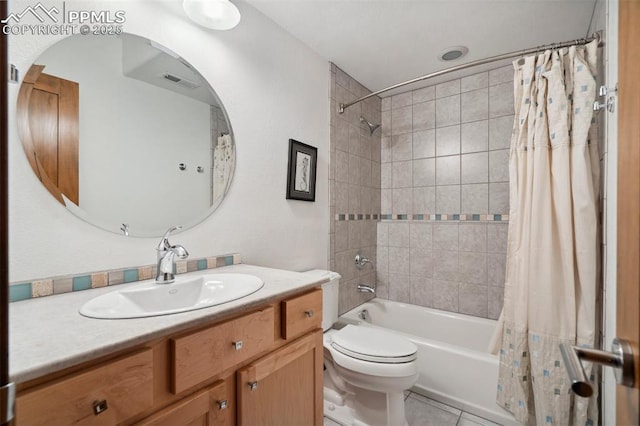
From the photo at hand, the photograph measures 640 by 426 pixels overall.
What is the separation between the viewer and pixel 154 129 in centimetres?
122

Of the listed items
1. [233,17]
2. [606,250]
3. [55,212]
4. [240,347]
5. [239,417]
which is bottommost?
[239,417]

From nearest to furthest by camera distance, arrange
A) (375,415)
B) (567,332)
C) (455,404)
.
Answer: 1. (567,332)
2. (375,415)
3. (455,404)

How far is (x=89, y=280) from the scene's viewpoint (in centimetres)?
100

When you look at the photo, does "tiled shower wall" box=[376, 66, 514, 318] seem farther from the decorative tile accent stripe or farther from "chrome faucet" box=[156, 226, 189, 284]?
"chrome faucet" box=[156, 226, 189, 284]

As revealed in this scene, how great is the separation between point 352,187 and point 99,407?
2.11 meters

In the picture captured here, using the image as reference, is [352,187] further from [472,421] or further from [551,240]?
[472,421]

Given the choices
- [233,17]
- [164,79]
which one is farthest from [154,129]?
[233,17]

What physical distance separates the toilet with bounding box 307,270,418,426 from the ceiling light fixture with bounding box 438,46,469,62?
1.83 m

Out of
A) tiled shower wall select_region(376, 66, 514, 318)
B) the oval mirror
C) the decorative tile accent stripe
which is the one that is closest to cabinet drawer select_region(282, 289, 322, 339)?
the decorative tile accent stripe

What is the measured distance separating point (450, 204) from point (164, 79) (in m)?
2.28

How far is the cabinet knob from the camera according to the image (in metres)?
0.57

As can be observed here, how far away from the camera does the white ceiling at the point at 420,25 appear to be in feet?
5.27

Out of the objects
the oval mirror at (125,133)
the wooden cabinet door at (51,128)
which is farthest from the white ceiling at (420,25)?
the wooden cabinet door at (51,128)

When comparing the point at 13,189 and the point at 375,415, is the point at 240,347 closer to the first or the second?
the point at 13,189
